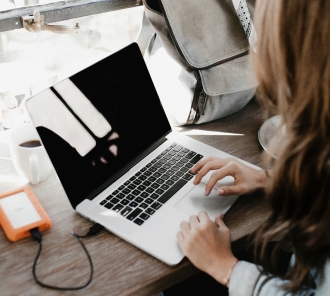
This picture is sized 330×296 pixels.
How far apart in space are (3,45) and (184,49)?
51 cm

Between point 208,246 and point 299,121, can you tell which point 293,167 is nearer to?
point 299,121

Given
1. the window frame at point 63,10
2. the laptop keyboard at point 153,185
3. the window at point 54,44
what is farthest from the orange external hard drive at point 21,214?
the window frame at point 63,10

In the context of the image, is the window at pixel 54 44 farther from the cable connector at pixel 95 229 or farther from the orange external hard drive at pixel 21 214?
the cable connector at pixel 95 229

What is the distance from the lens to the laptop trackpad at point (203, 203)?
2.61 ft

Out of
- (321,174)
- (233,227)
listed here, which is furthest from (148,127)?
(321,174)

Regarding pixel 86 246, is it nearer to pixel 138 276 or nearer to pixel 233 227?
pixel 138 276

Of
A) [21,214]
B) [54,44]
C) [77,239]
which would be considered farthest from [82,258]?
Result: [54,44]

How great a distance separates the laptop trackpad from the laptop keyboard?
31mm

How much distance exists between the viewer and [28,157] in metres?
0.84

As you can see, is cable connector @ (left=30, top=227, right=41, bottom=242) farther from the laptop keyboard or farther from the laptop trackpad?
the laptop trackpad

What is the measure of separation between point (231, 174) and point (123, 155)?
24cm

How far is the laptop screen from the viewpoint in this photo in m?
0.77

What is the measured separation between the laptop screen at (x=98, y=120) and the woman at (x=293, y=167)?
225mm

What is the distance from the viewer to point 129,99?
914 millimetres
